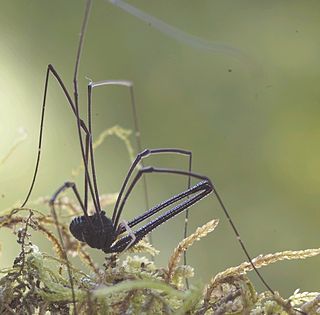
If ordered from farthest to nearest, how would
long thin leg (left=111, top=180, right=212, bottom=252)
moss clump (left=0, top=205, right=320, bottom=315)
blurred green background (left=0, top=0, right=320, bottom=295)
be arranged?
1. blurred green background (left=0, top=0, right=320, bottom=295)
2. long thin leg (left=111, top=180, right=212, bottom=252)
3. moss clump (left=0, top=205, right=320, bottom=315)

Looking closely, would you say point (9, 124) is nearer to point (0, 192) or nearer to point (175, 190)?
point (0, 192)

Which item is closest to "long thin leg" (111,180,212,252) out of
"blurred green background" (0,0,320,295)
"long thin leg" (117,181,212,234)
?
"long thin leg" (117,181,212,234)

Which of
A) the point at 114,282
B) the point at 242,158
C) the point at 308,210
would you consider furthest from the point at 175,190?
the point at 114,282

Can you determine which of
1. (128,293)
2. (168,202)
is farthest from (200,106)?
(128,293)

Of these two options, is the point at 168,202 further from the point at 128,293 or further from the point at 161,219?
the point at 128,293

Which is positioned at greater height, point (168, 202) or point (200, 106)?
point (200, 106)

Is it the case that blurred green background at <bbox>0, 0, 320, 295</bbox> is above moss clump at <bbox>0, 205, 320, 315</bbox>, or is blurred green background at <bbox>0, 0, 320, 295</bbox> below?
above

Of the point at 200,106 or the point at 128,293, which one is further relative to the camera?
the point at 200,106

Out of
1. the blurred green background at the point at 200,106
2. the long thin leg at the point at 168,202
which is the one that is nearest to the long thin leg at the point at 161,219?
the long thin leg at the point at 168,202

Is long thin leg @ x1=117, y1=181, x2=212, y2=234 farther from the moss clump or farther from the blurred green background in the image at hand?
the blurred green background

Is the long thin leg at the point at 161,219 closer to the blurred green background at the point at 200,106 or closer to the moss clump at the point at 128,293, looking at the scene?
the moss clump at the point at 128,293
